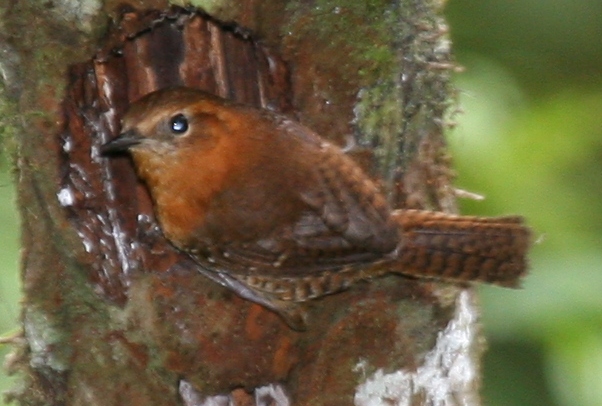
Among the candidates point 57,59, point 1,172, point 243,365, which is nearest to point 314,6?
point 57,59

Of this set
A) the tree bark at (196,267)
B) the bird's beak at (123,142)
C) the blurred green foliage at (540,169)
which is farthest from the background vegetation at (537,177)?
the bird's beak at (123,142)

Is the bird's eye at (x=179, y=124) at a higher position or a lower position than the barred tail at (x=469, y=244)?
higher

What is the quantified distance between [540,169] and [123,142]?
7.28 feet

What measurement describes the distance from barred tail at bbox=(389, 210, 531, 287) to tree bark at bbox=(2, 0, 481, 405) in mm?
97

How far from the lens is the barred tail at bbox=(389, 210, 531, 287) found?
379cm

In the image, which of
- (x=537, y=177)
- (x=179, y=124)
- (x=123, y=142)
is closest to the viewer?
(x=123, y=142)

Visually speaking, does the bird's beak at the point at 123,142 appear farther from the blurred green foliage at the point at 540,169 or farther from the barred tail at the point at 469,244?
the blurred green foliage at the point at 540,169

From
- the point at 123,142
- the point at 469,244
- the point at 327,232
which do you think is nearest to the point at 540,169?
the point at 469,244

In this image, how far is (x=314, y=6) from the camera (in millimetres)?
3703

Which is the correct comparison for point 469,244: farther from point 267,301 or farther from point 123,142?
point 123,142

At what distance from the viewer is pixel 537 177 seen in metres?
5.04

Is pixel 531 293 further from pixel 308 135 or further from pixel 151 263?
pixel 151 263

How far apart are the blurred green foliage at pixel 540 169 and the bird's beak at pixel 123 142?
1.51m

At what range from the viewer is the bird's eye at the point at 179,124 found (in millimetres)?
3755
